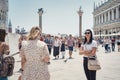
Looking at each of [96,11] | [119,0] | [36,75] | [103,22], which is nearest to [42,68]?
[36,75]

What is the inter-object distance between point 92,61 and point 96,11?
99.3 metres

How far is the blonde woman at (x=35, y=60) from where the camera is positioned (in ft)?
16.3

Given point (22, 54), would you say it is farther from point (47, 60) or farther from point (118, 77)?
point (118, 77)

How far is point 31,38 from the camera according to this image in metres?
5.01

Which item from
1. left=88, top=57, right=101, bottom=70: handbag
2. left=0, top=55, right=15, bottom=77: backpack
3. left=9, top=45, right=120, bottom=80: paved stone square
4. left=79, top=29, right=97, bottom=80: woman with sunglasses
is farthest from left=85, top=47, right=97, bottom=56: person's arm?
left=9, top=45, right=120, bottom=80: paved stone square

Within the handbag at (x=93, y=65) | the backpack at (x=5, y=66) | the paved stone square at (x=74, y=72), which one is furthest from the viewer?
the paved stone square at (x=74, y=72)

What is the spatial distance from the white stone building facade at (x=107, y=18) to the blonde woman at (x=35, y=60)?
66.7 metres

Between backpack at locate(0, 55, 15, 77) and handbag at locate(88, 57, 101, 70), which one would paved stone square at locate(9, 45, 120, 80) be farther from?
backpack at locate(0, 55, 15, 77)

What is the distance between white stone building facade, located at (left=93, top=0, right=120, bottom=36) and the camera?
7819 cm

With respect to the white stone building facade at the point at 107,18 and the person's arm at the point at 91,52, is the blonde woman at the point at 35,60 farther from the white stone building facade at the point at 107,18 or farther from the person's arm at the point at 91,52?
the white stone building facade at the point at 107,18

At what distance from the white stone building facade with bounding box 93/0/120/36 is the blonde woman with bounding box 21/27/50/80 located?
219ft

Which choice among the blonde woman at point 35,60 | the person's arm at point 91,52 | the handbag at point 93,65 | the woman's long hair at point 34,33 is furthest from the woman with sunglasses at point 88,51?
the woman's long hair at point 34,33

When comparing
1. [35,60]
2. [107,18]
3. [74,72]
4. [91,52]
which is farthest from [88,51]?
[107,18]

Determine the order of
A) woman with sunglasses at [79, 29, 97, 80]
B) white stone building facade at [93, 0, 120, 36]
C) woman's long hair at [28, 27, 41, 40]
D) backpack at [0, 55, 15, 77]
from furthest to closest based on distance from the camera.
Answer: white stone building facade at [93, 0, 120, 36] → woman with sunglasses at [79, 29, 97, 80] → backpack at [0, 55, 15, 77] → woman's long hair at [28, 27, 41, 40]
